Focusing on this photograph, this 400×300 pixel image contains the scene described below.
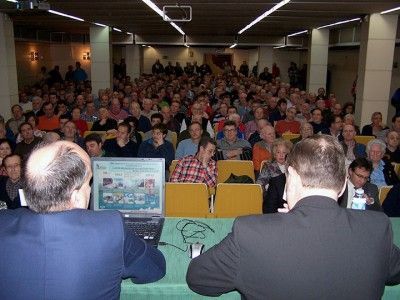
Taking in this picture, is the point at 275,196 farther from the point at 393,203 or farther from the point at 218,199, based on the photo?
the point at 393,203

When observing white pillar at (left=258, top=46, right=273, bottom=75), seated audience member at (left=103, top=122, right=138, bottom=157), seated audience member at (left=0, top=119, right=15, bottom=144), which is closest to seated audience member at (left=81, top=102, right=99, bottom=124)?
seated audience member at (left=0, top=119, right=15, bottom=144)

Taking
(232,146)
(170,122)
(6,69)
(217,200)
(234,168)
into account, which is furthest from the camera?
(6,69)

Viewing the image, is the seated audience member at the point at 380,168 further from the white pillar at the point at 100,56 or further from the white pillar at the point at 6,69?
the white pillar at the point at 100,56

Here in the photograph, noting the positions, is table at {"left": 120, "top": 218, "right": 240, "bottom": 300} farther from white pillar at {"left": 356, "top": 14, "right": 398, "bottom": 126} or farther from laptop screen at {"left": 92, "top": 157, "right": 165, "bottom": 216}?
white pillar at {"left": 356, "top": 14, "right": 398, "bottom": 126}

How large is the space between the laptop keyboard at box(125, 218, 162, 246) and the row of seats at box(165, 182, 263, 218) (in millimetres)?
1196

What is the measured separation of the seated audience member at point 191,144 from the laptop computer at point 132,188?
3.38 meters

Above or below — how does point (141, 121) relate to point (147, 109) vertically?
below

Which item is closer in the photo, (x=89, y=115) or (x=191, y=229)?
(x=191, y=229)

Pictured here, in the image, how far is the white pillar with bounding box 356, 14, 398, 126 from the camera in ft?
31.7

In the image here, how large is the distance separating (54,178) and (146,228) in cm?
149

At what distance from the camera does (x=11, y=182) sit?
14.9 feet

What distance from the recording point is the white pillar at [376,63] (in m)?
9.66

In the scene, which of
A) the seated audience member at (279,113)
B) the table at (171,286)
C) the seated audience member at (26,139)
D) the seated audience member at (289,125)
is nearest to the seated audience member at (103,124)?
the seated audience member at (26,139)

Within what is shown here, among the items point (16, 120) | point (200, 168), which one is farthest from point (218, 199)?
point (16, 120)
